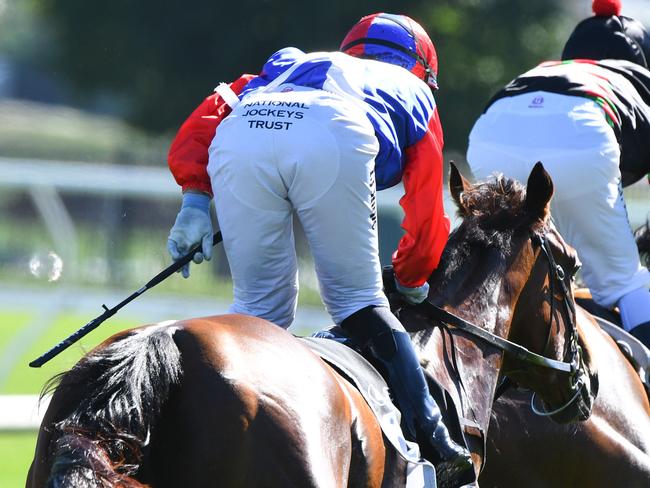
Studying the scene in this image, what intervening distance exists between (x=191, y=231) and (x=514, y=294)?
1.10 meters

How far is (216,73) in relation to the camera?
2373 cm

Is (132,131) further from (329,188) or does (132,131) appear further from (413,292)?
(329,188)

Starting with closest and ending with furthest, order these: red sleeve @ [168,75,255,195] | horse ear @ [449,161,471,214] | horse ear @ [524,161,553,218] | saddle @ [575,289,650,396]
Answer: red sleeve @ [168,75,255,195]
horse ear @ [524,161,553,218]
horse ear @ [449,161,471,214]
saddle @ [575,289,650,396]

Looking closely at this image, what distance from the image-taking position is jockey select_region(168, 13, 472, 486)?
3406mm

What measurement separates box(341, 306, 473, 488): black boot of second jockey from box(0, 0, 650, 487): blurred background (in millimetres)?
1085

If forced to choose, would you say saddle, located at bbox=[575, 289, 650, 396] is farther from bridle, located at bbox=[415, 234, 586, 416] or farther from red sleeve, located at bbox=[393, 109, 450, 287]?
red sleeve, located at bbox=[393, 109, 450, 287]

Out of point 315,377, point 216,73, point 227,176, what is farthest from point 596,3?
point 216,73

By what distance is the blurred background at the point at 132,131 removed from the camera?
28.3 feet

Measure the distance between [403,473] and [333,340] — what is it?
1.52 ft

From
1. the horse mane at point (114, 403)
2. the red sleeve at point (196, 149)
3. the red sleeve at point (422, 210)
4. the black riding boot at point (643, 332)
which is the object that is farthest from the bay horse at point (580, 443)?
the horse mane at point (114, 403)

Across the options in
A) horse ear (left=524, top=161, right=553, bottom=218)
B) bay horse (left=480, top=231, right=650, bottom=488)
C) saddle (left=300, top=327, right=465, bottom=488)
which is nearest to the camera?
saddle (left=300, top=327, right=465, bottom=488)

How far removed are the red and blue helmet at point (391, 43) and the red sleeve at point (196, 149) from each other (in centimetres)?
56

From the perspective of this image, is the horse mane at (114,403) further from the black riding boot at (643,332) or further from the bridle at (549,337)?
the black riding boot at (643,332)

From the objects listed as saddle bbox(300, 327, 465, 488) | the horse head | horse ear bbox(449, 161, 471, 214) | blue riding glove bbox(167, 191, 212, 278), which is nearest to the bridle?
the horse head
